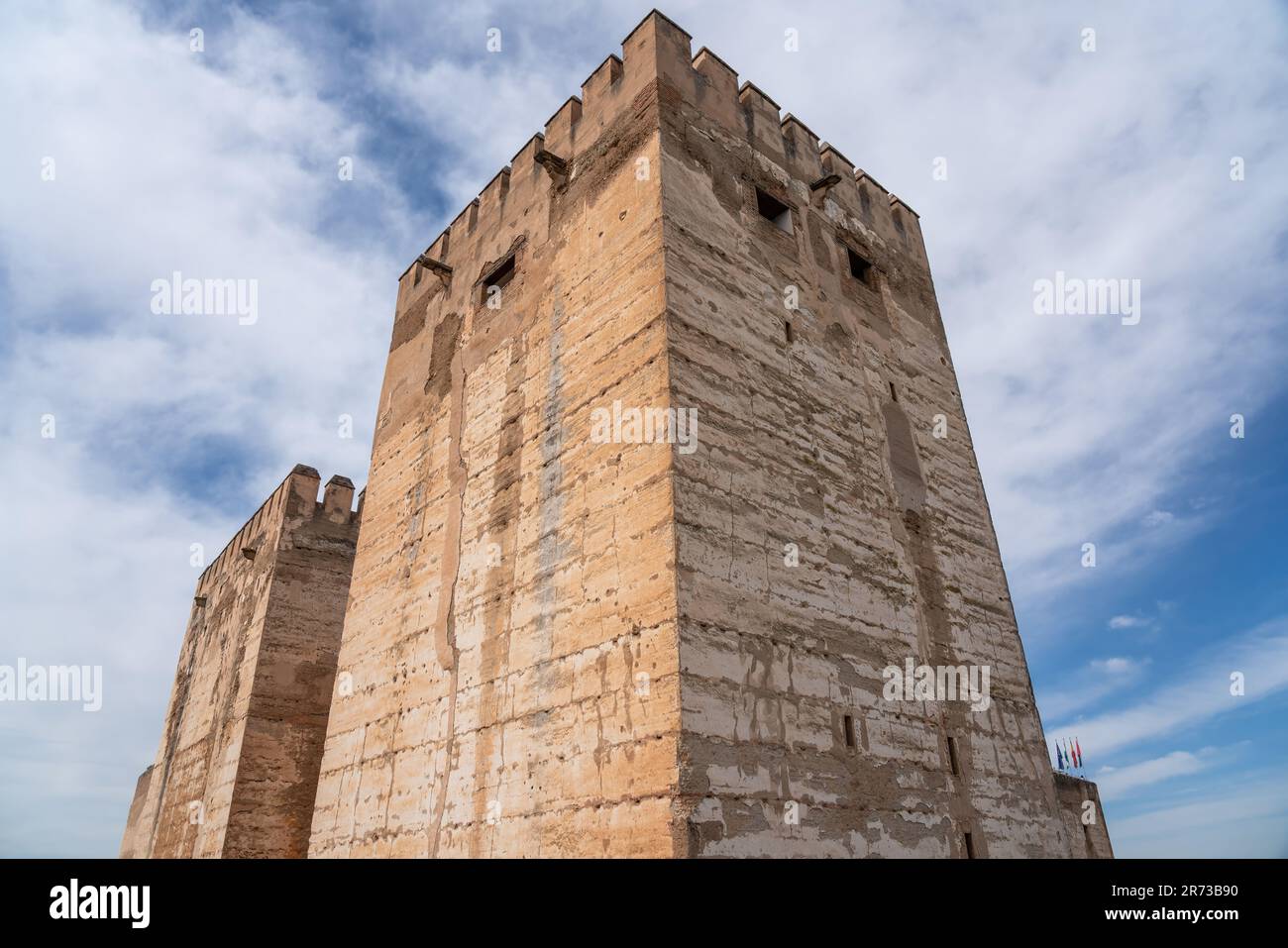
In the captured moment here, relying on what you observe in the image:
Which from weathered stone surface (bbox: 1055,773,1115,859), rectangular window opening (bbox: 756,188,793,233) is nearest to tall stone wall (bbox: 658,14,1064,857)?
rectangular window opening (bbox: 756,188,793,233)

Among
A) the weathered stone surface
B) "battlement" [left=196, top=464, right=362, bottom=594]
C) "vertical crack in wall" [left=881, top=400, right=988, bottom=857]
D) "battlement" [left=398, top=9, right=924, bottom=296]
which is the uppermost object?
"battlement" [left=398, top=9, right=924, bottom=296]

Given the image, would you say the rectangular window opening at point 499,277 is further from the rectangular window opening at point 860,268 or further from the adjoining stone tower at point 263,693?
the adjoining stone tower at point 263,693

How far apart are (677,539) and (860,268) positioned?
666 cm

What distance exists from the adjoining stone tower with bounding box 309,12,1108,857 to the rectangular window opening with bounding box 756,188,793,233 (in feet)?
0.18

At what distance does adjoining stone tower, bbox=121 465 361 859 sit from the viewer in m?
14.1

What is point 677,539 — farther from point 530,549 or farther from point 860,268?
point 860,268

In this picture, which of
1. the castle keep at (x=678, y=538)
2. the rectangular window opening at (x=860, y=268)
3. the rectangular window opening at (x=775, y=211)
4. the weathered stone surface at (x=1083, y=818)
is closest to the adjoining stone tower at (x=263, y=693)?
the castle keep at (x=678, y=538)

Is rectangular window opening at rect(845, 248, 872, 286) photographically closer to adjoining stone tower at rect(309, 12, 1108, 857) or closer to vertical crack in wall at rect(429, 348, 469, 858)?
adjoining stone tower at rect(309, 12, 1108, 857)

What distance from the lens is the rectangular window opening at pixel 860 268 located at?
1160cm

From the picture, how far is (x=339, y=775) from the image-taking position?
33.6 ft

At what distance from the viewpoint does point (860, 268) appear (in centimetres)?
1181

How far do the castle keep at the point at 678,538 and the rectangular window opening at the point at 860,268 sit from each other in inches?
1.8

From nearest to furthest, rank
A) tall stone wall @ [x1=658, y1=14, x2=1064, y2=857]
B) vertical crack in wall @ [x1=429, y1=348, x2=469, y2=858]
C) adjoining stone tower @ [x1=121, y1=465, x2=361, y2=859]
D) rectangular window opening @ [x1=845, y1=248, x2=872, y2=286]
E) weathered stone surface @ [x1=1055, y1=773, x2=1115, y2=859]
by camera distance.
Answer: tall stone wall @ [x1=658, y1=14, x2=1064, y2=857] < vertical crack in wall @ [x1=429, y1=348, x2=469, y2=858] < weathered stone surface @ [x1=1055, y1=773, x2=1115, y2=859] < rectangular window opening @ [x1=845, y1=248, x2=872, y2=286] < adjoining stone tower @ [x1=121, y1=465, x2=361, y2=859]
